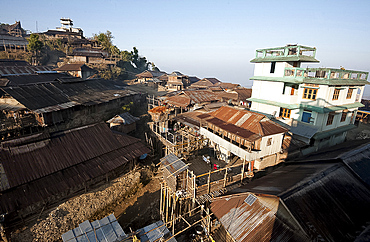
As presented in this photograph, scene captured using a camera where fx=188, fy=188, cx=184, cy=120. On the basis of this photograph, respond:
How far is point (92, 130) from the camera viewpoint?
960 inches

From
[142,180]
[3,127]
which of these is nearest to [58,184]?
[142,180]

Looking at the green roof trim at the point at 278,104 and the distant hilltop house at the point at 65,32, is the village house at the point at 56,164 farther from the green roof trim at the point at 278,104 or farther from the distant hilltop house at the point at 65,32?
the distant hilltop house at the point at 65,32

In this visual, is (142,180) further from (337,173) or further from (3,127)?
(337,173)

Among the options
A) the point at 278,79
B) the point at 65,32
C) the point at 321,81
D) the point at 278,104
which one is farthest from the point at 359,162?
the point at 65,32

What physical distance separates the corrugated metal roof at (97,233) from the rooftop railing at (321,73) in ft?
102

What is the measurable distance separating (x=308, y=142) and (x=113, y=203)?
2804 cm

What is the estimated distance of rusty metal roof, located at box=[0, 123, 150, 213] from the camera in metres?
16.7

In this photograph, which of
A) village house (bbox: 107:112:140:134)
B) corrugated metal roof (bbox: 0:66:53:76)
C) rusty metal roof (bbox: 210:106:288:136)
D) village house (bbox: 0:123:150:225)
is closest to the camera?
village house (bbox: 0:123:150:225)

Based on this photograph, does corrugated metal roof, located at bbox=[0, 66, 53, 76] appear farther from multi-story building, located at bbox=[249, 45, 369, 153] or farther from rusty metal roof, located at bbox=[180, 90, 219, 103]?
multi-story building, located at bbox=[249, 45, 369, 153]

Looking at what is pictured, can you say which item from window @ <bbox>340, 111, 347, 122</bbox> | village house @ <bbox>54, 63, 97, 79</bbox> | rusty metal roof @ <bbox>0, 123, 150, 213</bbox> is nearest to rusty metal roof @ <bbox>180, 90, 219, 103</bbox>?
rusty metal roof @ <bbox>0, 123, 150, 213</bbox>

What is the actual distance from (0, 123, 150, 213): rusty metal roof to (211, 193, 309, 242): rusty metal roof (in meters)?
13.9

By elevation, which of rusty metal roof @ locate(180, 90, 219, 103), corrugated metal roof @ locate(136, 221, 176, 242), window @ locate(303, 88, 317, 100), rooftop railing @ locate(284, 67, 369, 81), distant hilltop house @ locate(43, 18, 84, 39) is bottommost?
corrugated metal roof @ locate(136, 221, 176, 242)

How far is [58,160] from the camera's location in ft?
65.1

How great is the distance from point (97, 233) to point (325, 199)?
1719cm
